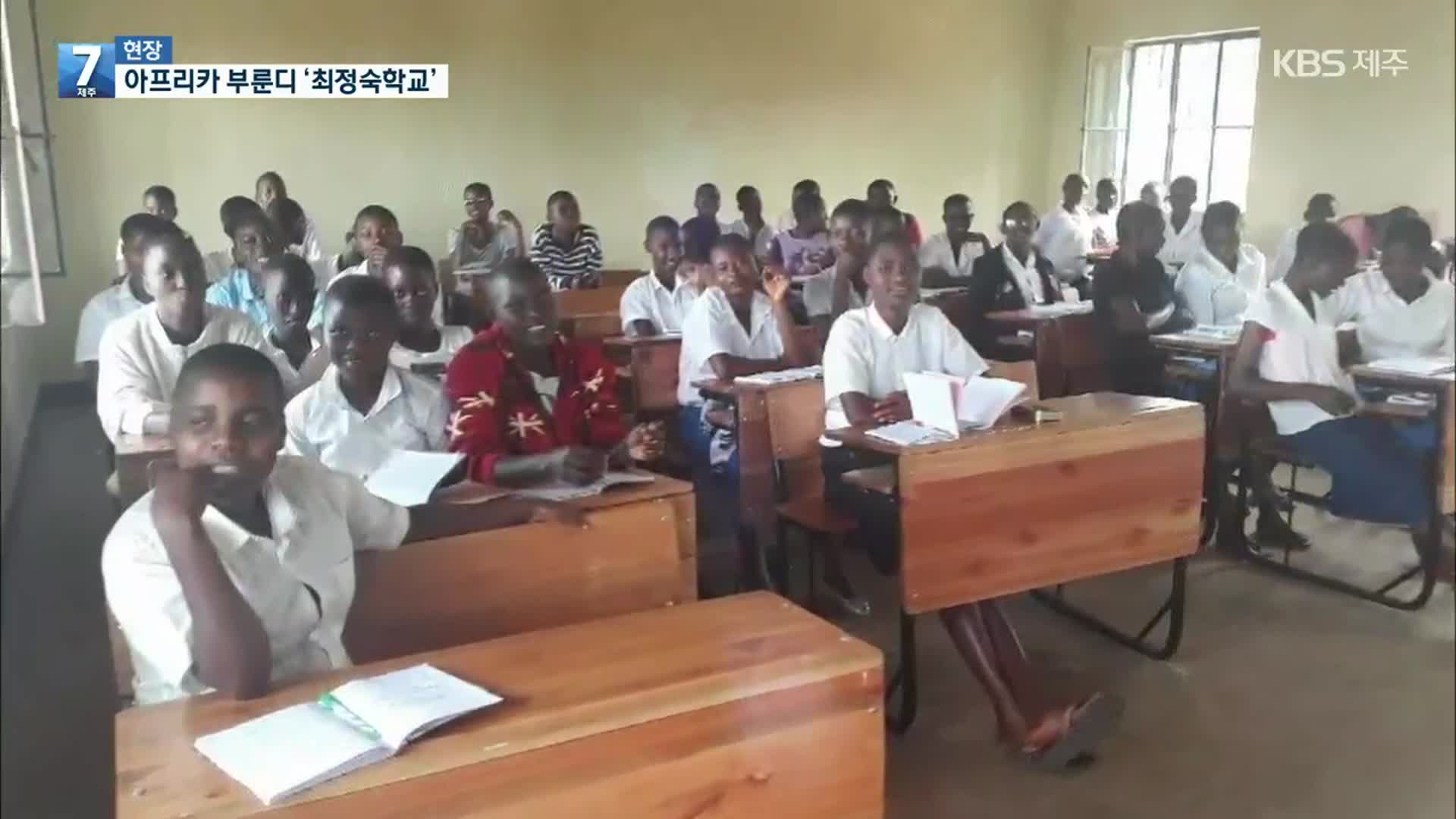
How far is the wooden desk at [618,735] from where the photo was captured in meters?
1.22

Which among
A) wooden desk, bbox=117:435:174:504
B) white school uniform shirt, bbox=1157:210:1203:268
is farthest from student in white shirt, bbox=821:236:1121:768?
wooden desk, bbox=117:435:174:504

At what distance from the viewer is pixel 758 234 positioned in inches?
94.7

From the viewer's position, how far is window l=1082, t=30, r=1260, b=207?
1.90 metres

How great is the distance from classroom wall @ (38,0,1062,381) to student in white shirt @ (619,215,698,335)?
0.12ft

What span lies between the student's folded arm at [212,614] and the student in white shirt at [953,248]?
56.5 inches

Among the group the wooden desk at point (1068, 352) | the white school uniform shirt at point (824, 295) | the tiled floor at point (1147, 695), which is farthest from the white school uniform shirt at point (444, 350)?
the wooden desk at point (1068, 352)

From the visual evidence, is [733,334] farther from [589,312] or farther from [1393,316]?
[1393,316]

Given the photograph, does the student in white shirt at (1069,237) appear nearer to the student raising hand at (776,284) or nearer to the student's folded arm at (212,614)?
the student raising hand at (776,284)

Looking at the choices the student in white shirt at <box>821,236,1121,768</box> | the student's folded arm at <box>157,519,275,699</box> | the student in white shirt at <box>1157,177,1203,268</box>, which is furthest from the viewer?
the student in white shirt at <box>821,236,1121,768</box>

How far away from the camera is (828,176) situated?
2.34m

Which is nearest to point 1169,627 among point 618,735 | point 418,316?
point 618,735

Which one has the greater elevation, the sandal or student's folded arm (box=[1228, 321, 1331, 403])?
student's folded arm (box=[1228, 321, 1331, 403])

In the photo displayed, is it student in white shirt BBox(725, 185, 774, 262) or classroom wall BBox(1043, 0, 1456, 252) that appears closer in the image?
classroom wall BBox(1043, 0, 1456, 252)

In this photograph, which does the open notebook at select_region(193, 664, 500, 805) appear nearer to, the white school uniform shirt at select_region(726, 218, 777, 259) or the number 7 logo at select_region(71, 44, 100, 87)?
the number 7 logo at select_region(71, 44, 100, 87)
